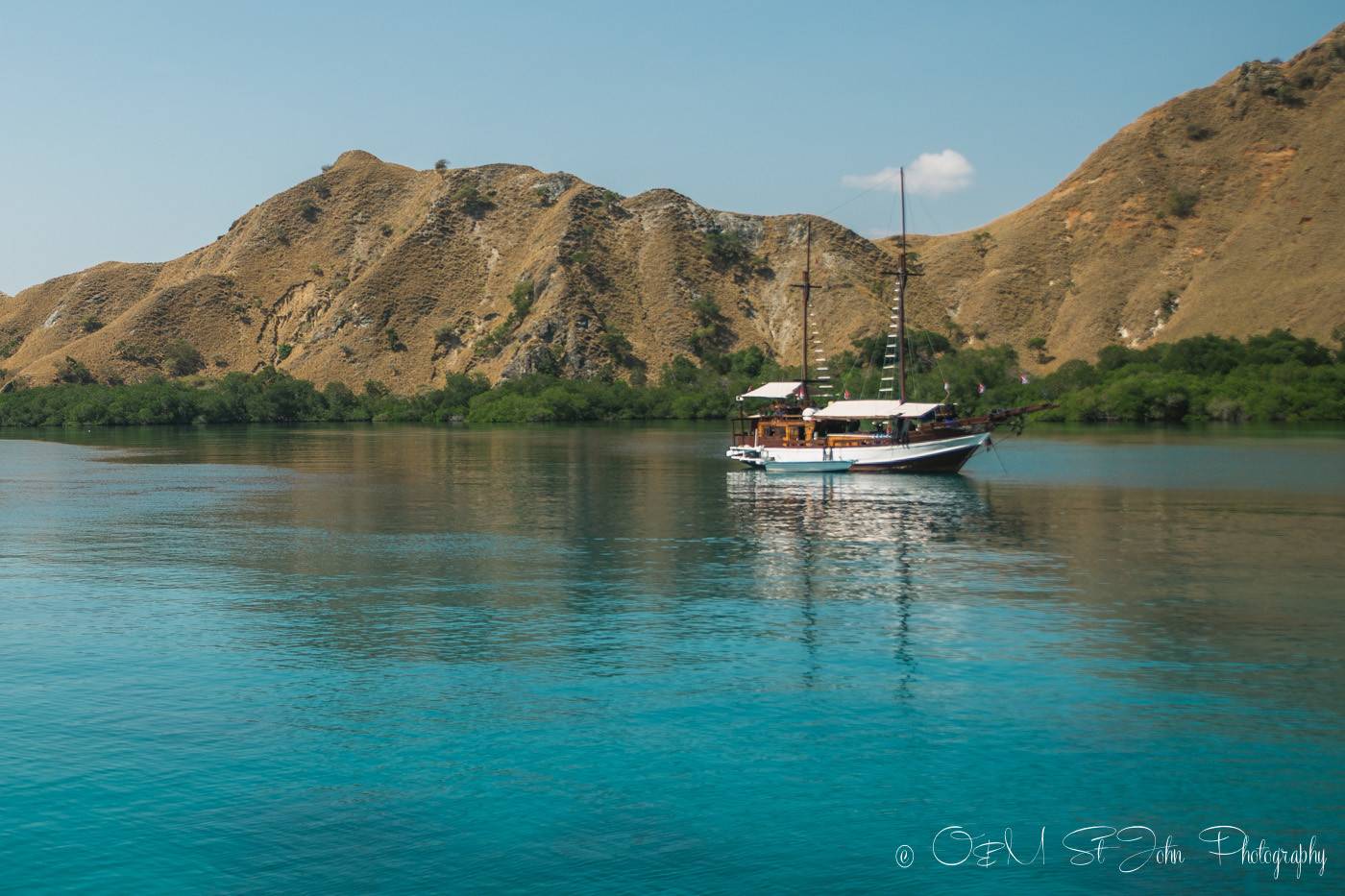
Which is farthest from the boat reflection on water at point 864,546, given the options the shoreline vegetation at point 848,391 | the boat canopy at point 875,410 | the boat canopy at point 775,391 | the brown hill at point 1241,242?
the brown hill at point 1241,242

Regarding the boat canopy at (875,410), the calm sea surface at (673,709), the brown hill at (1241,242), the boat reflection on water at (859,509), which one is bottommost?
the calm sea surface at (673,709)

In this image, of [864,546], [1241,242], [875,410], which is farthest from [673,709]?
[1241,242]

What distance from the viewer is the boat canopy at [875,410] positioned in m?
69.4

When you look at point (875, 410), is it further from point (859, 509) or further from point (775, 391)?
point (859, 509)

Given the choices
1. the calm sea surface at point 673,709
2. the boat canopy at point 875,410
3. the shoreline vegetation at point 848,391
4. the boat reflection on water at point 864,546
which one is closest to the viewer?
the calm sea surface at point 673,709

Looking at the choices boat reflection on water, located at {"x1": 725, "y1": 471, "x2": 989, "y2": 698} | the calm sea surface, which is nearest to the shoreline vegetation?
boat reflection on water, located at {"x1": 725, "y1": 471, "x2": 989, "y2": 698}

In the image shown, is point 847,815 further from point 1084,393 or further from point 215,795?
point 1084,393

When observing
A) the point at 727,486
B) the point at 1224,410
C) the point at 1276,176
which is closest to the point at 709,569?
the point at 727,486

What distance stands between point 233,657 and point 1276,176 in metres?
206

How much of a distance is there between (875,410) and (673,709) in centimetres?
5417

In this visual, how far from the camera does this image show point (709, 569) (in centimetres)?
3344

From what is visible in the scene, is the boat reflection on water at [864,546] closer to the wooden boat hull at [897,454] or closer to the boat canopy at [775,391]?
the wooden boat hull at [897,454]

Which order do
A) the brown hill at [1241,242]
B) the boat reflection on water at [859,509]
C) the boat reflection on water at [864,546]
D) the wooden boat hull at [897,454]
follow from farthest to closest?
the brown hill at [1241,242]
the wooden boat hull at [897,454]
the boat reflection on water at [859,509]
the boat reflection on water at [864,546]

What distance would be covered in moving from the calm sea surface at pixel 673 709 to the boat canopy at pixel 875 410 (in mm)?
26396
